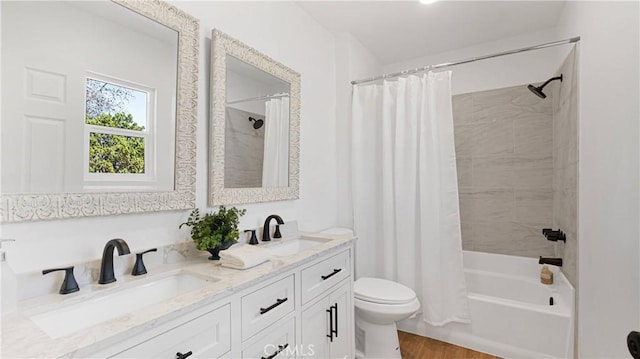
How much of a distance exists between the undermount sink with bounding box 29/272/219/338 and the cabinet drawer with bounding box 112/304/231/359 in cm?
16

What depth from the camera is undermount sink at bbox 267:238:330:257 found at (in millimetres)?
1712

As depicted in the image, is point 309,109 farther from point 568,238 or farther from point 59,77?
point 568,238

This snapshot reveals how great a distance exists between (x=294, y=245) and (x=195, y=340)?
991 mm

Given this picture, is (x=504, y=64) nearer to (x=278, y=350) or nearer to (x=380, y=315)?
(x=380, y=315)

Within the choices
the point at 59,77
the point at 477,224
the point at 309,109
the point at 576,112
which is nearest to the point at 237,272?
the point at 59,77

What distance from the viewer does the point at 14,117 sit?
891 millimetres

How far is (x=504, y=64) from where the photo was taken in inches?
111

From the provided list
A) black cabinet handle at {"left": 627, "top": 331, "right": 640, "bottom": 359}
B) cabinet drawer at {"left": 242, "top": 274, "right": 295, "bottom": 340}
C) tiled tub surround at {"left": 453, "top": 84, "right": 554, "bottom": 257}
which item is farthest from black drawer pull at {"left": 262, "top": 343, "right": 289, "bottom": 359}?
tiled tub surround at {"left": 453, "top": 84, "right": 554, "bottom": 257}

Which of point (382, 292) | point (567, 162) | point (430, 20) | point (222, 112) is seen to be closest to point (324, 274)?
point (382, 292)

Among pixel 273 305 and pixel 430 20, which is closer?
pixel 273 305

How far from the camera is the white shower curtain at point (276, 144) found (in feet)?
6.10

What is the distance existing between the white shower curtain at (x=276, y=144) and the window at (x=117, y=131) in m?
0.71

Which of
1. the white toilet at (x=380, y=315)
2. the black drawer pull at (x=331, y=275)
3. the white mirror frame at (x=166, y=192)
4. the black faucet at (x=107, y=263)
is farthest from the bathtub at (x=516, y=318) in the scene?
the black faucet at (x=107, y=263)

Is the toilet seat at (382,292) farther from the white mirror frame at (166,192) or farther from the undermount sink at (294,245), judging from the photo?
the white mirror frame at (166,192)
